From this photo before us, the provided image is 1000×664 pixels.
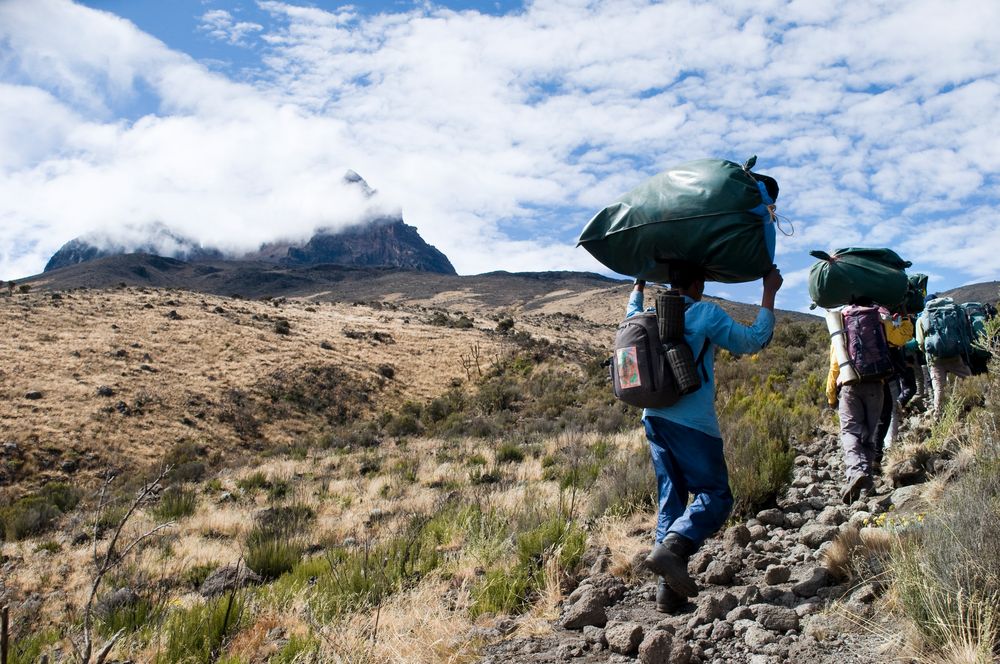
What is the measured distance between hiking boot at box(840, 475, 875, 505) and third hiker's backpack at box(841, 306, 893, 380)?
2.78 ft

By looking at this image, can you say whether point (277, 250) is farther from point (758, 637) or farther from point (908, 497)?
point (758, 637)

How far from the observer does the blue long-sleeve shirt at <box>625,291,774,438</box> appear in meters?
3.43

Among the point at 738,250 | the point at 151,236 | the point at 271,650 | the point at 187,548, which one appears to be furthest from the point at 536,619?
the point at 151,236

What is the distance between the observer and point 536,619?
3.60 metres

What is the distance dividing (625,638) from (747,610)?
58 cm

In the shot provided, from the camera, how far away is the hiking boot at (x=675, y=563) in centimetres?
323

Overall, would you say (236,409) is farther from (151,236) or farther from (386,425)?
(151,236)

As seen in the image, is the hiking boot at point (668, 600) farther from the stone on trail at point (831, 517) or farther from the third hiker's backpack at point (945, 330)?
the third hiker's backpack at point (945, 330)

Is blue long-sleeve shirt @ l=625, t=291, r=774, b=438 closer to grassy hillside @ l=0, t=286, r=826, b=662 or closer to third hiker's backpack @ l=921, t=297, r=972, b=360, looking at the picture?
grassy hillside @ l=0, t=286, r=826, b=662

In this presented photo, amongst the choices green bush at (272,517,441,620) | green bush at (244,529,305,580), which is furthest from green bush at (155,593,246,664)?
green bush at (244,529,305,580)

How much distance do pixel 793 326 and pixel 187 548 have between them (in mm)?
17067

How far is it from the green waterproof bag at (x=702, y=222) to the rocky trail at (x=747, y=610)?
1.57 meters

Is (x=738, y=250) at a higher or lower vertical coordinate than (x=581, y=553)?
higher

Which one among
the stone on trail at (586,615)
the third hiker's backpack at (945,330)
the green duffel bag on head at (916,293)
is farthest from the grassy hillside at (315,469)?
the green duffel bag on head at (916,293)
